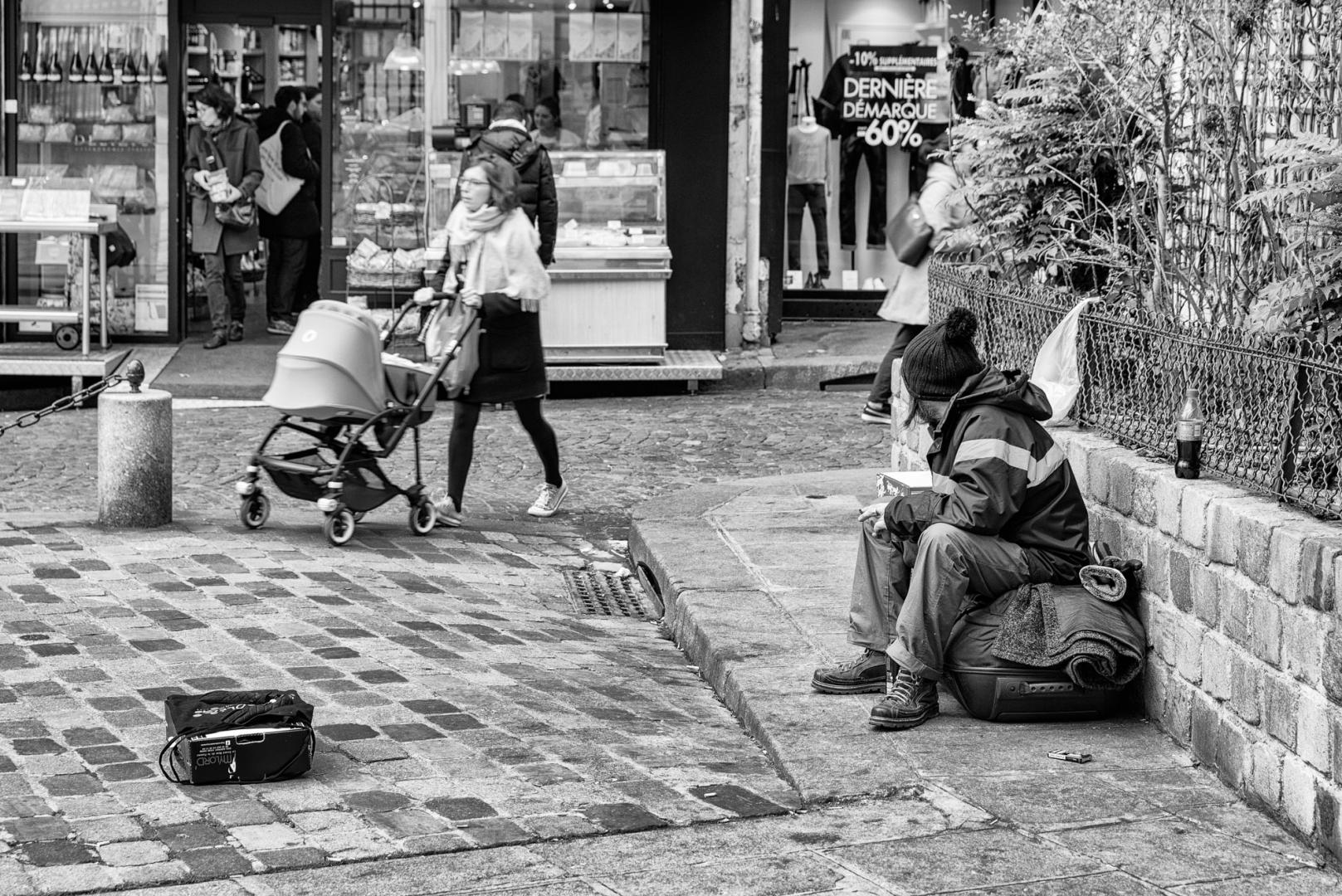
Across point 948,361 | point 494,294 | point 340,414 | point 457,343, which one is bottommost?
point 340,414

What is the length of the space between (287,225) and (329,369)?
22.9ft

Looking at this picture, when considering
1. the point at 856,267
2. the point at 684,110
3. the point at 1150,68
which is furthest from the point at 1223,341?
the point at 856,267

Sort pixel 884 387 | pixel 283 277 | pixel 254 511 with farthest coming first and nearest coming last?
1. pixel 283 277
2. pixel 884 387
3. pixel 254 511

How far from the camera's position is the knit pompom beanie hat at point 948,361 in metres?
5.62

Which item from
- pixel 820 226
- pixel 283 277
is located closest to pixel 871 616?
pixel 283 277

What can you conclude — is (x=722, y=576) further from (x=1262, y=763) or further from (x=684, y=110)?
(x=684, y=110)

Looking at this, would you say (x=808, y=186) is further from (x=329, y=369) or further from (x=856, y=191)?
(x=329, y=369)

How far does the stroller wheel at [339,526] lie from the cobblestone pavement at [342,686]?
0.25ft

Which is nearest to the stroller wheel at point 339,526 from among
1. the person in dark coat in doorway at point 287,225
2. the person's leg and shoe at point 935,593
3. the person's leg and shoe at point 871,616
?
the person's leg and shoe at point 871,616

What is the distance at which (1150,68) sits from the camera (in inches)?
285

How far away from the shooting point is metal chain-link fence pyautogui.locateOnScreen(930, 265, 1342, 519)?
4895 mm

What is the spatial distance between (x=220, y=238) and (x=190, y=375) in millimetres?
1438

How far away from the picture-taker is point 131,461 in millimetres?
8117

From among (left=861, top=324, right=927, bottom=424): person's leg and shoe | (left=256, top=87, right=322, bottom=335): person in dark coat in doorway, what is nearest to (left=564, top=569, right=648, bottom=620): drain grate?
(left=861, top=324, right=927, bottom=424): person's leg and shoe
